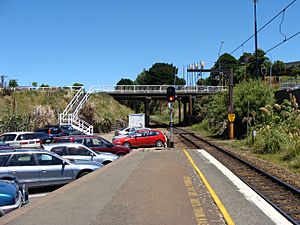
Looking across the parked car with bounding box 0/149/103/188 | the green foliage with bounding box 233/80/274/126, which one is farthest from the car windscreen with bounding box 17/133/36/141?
the green foliage with bounding box 233/80/274/126

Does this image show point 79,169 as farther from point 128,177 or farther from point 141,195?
point 141,195

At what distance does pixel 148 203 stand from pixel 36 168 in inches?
203

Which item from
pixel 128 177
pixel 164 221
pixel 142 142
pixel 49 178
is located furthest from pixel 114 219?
pixel 142 142

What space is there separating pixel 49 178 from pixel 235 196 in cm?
575

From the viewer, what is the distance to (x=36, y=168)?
11695 millimetres

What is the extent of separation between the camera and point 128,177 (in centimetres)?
1140

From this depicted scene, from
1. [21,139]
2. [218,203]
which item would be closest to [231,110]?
[21,139]

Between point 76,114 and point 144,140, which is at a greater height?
point 76,114

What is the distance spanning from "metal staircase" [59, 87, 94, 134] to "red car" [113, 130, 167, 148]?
13860 millimetres

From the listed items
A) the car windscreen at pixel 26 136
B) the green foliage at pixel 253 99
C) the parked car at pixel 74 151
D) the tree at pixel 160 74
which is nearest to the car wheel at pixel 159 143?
the green foliage at pixel 253 99

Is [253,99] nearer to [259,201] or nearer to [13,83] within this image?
[259,201]

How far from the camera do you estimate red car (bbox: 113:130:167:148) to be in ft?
91.5

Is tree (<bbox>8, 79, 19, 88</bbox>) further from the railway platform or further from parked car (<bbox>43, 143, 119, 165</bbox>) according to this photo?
the railway platform

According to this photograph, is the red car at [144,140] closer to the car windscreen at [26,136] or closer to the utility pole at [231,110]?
the utility pole at [231,110]
